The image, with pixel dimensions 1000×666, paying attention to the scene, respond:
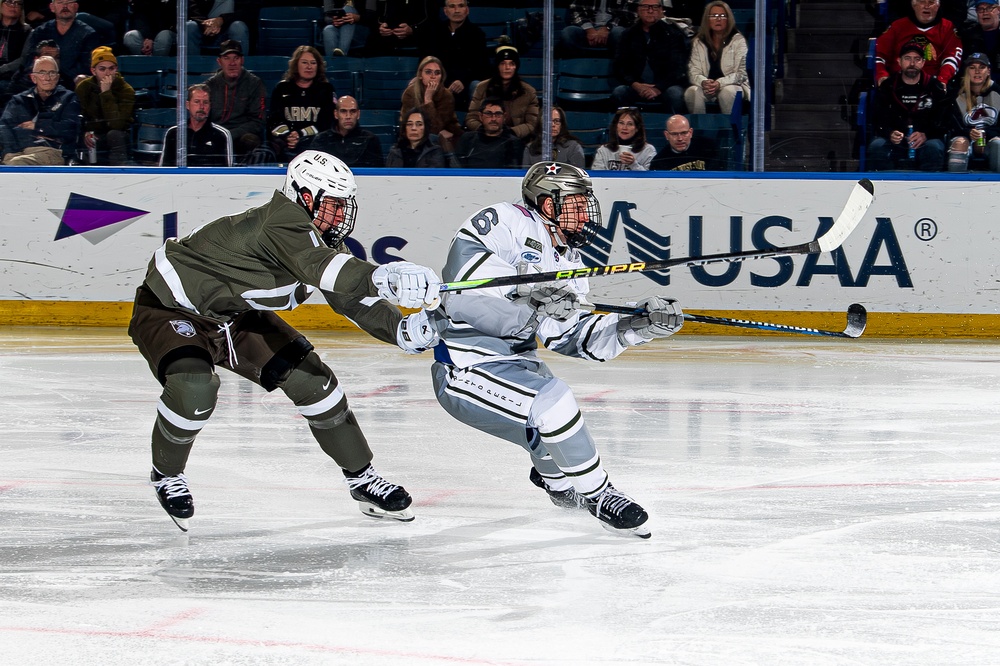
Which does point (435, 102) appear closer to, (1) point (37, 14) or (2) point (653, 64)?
(2) point (653, 64)

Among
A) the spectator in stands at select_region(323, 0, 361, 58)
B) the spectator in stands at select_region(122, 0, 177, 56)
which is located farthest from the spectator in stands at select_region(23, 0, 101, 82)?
the spectator in stands at select_region(323, 0, 361, 58)

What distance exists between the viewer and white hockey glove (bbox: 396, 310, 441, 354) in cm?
351

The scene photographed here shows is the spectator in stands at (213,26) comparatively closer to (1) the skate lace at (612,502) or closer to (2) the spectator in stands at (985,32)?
(2) the spectator in stands at (985,32)

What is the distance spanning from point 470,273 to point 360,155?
4.79m

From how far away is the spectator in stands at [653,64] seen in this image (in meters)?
7.95

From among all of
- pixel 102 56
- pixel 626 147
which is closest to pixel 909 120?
pixel 626 147

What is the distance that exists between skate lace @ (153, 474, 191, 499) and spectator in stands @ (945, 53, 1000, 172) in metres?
5.72

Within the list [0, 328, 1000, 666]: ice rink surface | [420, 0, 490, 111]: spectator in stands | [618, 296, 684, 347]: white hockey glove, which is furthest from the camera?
[420, 0, 490, 111]: spectator in stands

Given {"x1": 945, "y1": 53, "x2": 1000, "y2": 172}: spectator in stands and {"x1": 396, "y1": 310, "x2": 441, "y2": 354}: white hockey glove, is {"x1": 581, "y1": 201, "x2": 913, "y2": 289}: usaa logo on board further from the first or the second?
{"x1": 396, "y1": 310, "x2": 441, "y2": 354}: white hockey glove

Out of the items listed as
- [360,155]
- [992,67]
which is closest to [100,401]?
[360,155]

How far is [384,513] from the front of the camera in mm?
3557

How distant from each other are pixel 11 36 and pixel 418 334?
5838 millimetres

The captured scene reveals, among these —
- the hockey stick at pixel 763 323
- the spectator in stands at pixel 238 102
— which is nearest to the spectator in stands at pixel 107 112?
the spectator in stands at pixel 238 102

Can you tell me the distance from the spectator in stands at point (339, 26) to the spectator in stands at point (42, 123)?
159 cm
